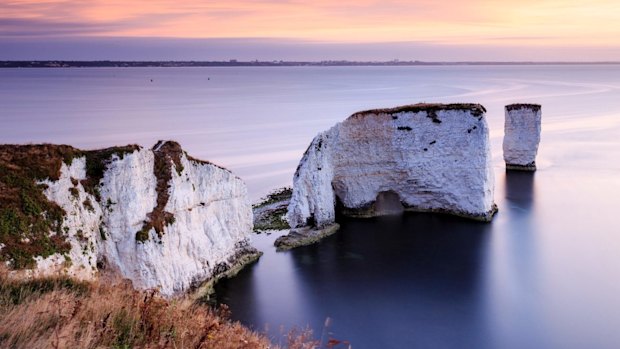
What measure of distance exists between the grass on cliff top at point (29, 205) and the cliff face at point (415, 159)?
16.6 m

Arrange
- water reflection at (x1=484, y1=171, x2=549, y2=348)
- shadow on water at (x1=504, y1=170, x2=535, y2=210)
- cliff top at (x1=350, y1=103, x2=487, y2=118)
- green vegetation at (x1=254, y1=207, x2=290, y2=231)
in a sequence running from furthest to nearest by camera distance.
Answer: shadow on water at (x1=504, y1=170, x2=535, y2=210) → cliff top at (x1=350, y1=103, x2=487, y2=118) → green vegetation at (x1=254, y1=207, x2=290, y2=231) → water reflection at (x1=484, y1=171, x2=549, y2=348)

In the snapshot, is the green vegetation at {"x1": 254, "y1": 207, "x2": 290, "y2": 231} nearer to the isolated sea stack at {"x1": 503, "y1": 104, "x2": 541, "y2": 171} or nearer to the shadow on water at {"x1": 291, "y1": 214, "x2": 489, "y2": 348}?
the shadow on water at {"x1": 291, "y1": 214, "x2": 489, "y2": 348}

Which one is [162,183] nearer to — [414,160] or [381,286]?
[381,286]

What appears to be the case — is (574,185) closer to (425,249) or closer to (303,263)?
(425,249)

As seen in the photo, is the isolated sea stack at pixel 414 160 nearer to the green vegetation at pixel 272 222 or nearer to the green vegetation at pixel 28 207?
the green vegetation at pixel 272 222

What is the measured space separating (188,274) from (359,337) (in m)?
6.65

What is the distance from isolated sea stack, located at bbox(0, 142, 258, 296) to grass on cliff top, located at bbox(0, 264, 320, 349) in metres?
4.87

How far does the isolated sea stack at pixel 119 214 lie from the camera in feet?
49.1

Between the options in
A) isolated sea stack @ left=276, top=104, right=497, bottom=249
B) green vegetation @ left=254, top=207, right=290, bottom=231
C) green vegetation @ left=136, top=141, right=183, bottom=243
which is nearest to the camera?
green vegetation @ left=136, top=141, right=183, bottom=243

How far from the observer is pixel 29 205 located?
15.1m

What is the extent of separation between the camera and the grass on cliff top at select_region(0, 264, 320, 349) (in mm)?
6258

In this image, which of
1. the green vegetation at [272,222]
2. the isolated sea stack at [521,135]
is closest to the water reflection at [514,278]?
the isolated sea stack at [521,135]

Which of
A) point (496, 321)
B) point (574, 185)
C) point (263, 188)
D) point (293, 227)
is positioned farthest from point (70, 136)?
point (496, 321)

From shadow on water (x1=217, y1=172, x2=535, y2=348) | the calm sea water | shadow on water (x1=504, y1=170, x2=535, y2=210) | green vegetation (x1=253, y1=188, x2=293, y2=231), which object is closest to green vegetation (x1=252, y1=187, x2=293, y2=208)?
green vegetation (x1=253, y1=188, x2=293, y2=231)
